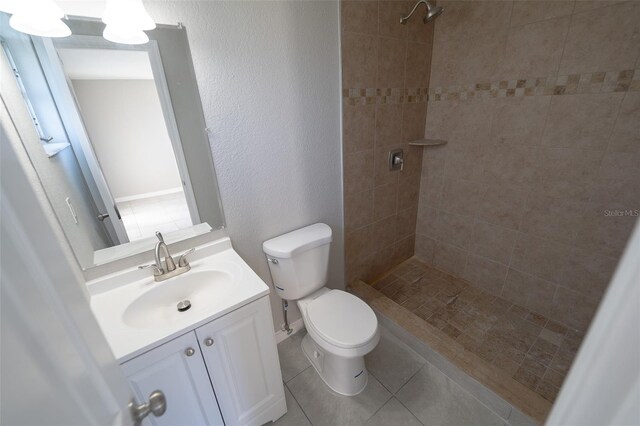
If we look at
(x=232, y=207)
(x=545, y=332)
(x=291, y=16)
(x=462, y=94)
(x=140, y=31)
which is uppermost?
(x=291, y=16)

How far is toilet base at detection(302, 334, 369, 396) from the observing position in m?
1.36

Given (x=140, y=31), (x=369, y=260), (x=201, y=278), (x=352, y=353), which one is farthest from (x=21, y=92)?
(x=369, y=260)

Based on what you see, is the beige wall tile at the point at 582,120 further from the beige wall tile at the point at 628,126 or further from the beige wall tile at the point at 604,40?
the beige wall tile at the point at 604,40

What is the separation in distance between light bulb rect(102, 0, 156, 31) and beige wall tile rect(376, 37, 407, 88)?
1.21 meters

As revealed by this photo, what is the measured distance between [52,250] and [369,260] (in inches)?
73.6

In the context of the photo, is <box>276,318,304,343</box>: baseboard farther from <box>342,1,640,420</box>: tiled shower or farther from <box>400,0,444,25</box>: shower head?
<box>400,0,444,25</box>: shower head

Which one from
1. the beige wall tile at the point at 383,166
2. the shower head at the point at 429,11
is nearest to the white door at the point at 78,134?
the beige wall tile at the point at 383,166

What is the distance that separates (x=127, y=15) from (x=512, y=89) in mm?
1940

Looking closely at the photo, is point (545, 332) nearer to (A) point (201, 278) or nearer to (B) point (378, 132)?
(B) point (378, 132)

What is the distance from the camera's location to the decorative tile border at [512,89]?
1279 mm

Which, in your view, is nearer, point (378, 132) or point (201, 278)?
point (201, 278)

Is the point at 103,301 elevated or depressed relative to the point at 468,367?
elevated

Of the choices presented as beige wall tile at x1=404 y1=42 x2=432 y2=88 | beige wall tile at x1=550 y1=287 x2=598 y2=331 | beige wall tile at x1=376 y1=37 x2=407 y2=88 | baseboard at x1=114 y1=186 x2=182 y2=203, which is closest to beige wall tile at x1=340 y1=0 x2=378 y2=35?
beige wall tile at x1=376 y1=37 x2=407 y2=88

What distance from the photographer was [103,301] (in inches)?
41.1
